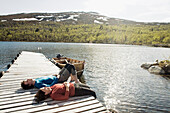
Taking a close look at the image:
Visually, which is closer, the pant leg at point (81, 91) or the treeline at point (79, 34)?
the pant leg at point (81, 91)

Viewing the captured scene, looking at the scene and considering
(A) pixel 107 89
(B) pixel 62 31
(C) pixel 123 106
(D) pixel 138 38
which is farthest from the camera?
(B) pixel 62 31

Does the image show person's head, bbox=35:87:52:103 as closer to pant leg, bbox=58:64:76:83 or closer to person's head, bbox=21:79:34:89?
person's head, bbox=21:79:34:89

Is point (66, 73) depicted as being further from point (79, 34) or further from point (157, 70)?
point (79, 34)

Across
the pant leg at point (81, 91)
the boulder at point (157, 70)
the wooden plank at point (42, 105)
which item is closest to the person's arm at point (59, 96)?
the wooden plank at point (42, 105)

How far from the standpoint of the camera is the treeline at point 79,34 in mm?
133750

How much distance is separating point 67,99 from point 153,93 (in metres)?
9.73

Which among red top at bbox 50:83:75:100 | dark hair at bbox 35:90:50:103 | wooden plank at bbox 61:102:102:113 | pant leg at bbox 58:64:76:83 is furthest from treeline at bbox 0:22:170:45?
dark hair at bbox 35:90:50:103

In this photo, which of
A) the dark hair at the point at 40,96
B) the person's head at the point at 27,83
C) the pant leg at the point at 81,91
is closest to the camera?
the dark hair at the point at 40,96

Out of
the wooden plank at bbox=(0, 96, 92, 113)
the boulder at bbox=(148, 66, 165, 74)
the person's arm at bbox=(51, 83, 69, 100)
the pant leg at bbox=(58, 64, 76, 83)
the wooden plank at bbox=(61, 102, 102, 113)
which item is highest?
the pant leg at bbox=(58, 64, 76, 83)

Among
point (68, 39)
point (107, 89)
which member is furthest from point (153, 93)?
point (68, 39)

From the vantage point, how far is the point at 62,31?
16712 centimetres

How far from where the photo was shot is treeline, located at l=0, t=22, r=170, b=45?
134 meters

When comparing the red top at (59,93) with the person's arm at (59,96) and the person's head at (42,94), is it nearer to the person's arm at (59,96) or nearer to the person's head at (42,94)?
the person's arm at (59,96)

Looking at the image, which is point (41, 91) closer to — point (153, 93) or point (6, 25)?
point (153, 93)
